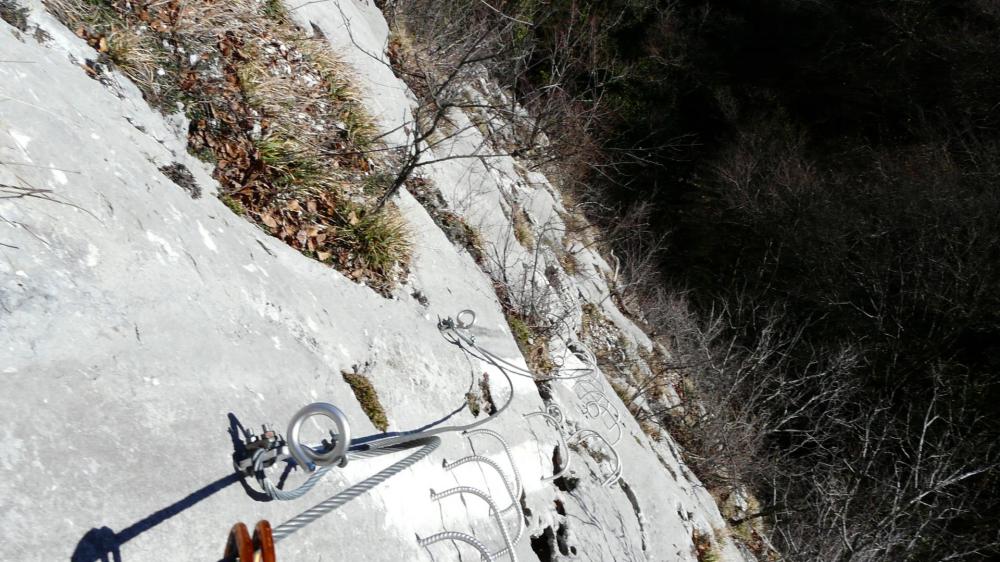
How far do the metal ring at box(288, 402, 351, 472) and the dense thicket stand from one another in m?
5.97

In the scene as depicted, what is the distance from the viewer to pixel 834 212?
1305 centimetres

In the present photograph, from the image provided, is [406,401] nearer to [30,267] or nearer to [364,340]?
[364,340]

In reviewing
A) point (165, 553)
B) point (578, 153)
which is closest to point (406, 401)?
point (165, 553)

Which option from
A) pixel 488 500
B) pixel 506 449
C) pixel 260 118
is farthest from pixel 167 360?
pixel 260 118

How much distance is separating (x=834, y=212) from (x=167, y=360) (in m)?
13.5

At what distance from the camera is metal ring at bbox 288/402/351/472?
5.19ft

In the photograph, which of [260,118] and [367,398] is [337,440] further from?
[260,118]

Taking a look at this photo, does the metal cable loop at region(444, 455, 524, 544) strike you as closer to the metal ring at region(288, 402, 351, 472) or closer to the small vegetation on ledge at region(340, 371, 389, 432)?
the small vegetation on ledge at region(340, 371, 389, 432)

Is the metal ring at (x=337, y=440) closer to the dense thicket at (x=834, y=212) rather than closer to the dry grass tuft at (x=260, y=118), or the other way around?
the dry grass tuft at (x=260, y=118)

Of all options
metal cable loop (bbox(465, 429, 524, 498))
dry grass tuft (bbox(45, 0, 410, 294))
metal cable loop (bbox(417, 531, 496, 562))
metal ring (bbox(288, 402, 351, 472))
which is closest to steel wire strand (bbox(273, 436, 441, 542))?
metal ring (bbox(288, 402, 351, 472))

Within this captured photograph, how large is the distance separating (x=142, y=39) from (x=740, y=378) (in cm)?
746

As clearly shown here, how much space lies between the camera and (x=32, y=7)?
2.61 meters

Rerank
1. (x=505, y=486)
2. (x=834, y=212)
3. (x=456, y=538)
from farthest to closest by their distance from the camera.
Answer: (x=834, y=212) < (x=505, y=486) < (x=456, y=538)

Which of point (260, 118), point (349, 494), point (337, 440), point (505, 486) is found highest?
point (337, 440)
